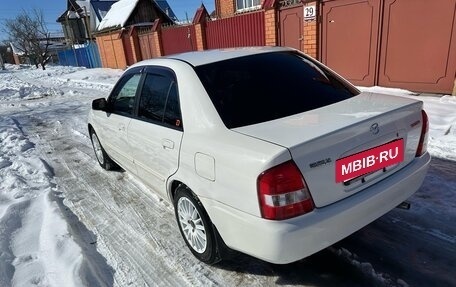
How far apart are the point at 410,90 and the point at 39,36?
4829 centimetres

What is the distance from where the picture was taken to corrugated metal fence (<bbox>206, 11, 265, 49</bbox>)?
35.2 feet

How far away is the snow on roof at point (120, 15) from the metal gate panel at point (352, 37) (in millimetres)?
18308

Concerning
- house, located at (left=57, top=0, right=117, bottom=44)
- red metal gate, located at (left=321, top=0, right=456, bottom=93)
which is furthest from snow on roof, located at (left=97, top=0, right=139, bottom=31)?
red metal gate, located at (left=321, top=0, right=456, bottom=93)

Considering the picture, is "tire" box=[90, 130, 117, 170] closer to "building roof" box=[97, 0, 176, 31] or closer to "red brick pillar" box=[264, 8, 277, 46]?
"red brick pillar" box=[264, 8, 277, 46]

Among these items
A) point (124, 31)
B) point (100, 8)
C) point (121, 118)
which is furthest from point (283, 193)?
point (100, 8)

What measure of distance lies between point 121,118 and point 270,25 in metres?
7.50

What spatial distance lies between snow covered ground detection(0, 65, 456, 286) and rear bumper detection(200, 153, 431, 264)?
0.51 metres

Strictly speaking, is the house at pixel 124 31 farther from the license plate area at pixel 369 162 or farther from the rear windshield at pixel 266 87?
the license plate area at pixel 369 162

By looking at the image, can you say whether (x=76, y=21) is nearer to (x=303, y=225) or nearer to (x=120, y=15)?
(x=120, y=15)

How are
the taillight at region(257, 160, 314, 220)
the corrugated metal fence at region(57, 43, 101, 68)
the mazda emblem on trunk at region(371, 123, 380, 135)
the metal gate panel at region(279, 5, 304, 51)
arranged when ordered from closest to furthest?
1. the taillight at region(257, 160, 314, 220)
2. the mazda emblem on trunk at region(371, 123, 380, 135)
3. the metal gate panel at region(279, 5, 304, 51)
4. the corrugated metal fence at region(57, 43, 101, 68)

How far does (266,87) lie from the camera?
264 cm

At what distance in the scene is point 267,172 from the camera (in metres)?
1.87

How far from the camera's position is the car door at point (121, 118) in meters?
3.57

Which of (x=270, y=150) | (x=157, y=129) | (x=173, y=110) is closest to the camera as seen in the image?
(x=270, y=150)
